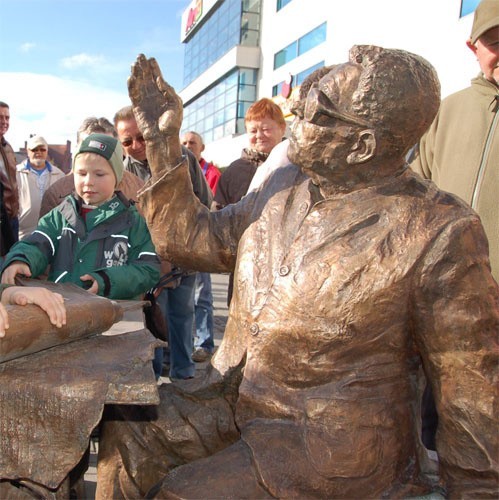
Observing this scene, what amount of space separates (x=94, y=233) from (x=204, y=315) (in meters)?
2.67

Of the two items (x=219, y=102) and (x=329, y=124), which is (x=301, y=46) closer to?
(x=219, y=102)

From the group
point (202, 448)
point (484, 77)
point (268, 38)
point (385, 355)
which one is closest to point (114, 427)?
point (202, 448)

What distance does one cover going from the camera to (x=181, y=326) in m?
4.36

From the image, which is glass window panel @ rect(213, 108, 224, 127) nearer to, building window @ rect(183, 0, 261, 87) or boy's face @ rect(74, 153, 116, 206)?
building window @ rect(183, 0, 261, 87)

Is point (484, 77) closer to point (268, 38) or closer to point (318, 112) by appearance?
point (318, 112)

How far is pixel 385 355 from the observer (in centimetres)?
152

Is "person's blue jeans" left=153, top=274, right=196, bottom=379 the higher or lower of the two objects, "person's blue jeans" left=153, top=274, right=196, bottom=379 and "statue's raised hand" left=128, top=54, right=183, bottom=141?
the lower

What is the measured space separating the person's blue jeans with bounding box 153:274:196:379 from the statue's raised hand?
103 inches

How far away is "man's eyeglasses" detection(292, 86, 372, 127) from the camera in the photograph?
1.52 m

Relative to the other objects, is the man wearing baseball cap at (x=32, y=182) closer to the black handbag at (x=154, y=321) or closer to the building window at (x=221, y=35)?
the black handbag at (x=154, y=321)

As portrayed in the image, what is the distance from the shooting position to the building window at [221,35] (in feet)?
94.9

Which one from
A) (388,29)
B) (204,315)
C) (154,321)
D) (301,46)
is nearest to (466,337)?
(154,321)

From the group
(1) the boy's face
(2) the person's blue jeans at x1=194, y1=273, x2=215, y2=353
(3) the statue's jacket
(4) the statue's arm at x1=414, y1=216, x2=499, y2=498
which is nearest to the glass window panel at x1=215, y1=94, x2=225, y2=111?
(2) the person's blue jeans at x1=194, y1=273, x2=215, y2=353

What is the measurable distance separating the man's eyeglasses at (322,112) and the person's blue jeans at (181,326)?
114 inches
